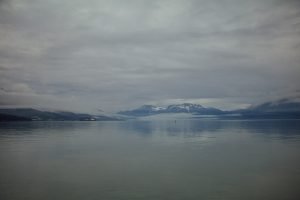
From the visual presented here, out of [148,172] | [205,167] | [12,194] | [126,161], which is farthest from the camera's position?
[126,161]

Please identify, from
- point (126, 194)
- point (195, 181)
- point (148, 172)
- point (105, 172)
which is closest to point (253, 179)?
point (195, 181)

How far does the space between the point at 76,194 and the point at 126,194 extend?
181 cm

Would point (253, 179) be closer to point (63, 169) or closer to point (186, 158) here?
point (186, 158)

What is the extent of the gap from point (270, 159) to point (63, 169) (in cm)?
1239

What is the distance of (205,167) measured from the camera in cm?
1548

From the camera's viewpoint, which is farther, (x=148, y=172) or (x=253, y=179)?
(x=148, y=172)

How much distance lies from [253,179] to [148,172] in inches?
189

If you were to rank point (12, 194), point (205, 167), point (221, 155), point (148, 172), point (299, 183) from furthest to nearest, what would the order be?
point (221, 155)
point (205, 167)
point (148, 172)
point (299, 183)
point (12, 194)

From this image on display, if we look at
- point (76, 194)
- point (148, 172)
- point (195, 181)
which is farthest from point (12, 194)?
point (195, 181)

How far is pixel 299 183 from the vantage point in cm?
1224

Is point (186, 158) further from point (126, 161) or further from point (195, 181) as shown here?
point (195, 181)

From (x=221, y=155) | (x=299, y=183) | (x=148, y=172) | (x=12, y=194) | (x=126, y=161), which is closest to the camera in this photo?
(x=12, y=194)

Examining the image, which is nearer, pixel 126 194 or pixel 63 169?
pixel 126 194

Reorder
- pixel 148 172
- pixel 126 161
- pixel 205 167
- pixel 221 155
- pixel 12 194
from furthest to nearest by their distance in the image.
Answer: pixel 221 155 → pixel 126 161 → pixel 205 167 → pixel 148 172 → pixel 12 194
